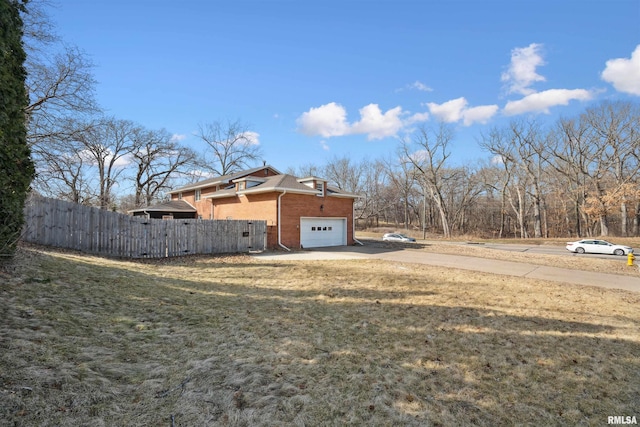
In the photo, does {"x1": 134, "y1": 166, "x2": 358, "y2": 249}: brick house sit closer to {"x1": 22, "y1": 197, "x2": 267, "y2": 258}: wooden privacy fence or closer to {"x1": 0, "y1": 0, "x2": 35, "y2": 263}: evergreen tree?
{"x1": 22, "y1": 197, "x2": 267, "y2": 258}: wooden privacy fence

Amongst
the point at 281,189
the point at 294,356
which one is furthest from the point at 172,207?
the point at 294,356

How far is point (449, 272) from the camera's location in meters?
11.0

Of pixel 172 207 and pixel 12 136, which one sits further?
pixel 172 207

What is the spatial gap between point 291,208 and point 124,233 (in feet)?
27.6

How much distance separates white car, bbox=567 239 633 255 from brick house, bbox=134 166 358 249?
16602mm

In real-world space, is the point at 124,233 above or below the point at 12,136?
below

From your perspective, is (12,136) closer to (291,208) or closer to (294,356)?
(294,356)

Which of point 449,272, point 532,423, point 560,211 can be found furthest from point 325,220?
point 560,211

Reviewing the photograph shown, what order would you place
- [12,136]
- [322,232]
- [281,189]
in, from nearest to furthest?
[12,136]
[281,189]
[322,232]

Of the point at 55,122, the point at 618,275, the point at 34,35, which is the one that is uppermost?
the point at 34,35

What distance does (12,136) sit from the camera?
5.59 metres

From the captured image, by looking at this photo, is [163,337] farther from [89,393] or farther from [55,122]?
[55,122]

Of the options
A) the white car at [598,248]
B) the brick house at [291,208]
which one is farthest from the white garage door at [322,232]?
A: the white car at [598,248]

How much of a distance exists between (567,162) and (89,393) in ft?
158
